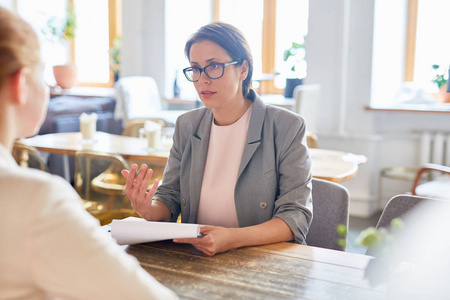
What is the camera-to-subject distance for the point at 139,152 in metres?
3.27

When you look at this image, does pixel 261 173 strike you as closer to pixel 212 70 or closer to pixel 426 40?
pixel 212 70

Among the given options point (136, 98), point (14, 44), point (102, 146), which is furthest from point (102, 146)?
point (14, 44)

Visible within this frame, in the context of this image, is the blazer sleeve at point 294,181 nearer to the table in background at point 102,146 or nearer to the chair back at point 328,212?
the chair back at point 328,212

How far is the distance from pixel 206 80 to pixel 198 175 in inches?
12.6

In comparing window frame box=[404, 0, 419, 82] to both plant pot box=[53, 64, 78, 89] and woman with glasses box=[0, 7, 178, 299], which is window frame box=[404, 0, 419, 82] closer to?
plant pot box=[53, 64, 78, 89]

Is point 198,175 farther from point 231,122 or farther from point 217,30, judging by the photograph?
point 217,30

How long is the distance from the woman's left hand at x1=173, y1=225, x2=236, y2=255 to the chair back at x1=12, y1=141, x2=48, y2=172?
2076 mm

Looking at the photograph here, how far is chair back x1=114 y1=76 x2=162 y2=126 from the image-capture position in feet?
16.0

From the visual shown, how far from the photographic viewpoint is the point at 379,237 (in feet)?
2.73

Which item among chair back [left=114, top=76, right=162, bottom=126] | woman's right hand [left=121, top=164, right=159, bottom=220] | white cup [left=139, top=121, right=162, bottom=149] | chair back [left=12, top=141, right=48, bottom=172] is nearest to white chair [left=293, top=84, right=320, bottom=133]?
white cup [left=139, top=121, right=162, bottom=149]

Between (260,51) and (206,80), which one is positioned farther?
(260,51)

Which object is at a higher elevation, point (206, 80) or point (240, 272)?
point (206, 80)

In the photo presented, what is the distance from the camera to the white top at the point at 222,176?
1.73 meters

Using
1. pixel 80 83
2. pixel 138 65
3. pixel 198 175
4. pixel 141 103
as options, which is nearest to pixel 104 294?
pixel 198 175
